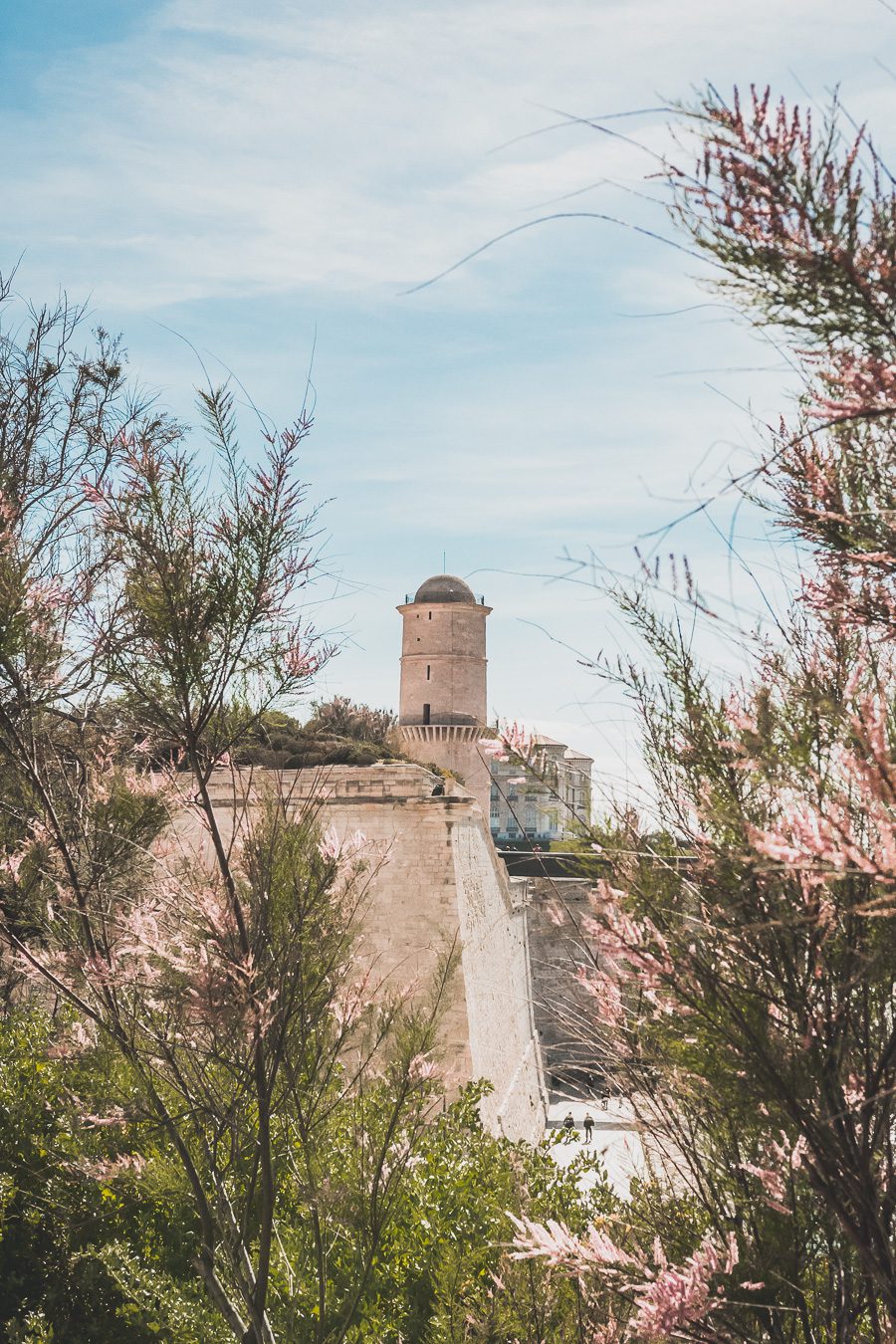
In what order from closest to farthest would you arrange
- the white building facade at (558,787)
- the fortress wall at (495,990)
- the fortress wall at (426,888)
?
the white building facade at (558,787) → the fortress wall at (426,888) → the fortress wall at (495,990)

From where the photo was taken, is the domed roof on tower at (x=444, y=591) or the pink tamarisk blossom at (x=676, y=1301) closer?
the pink tamarisk blossom at (x=676, y=1301)

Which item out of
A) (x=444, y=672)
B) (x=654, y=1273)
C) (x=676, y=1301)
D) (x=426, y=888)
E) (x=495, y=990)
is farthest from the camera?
(x=444, y=672)

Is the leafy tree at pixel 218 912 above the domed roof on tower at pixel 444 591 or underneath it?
underneath

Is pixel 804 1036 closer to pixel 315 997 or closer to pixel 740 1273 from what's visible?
pixel 740 1273

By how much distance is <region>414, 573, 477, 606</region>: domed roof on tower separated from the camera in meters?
31.5

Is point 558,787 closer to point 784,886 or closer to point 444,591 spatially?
point 784,886

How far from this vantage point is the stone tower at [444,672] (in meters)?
30.0

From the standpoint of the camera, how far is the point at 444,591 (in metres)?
31.8

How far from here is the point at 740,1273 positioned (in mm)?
2898

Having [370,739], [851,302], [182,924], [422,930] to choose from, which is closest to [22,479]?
[182,924]

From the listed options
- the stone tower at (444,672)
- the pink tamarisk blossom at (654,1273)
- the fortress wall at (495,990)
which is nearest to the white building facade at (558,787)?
the pink tamarisk blossom at (654,1273)

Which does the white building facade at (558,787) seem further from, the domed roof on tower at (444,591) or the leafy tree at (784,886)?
the domed roof on tower at (444,591)

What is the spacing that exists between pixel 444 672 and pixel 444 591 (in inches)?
101

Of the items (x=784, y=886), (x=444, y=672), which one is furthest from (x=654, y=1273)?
(x=444, y=672)
